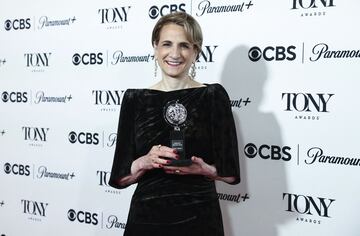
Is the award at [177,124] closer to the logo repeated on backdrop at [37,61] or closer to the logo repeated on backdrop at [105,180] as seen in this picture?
the logo repeated on backdrop at [105,180]

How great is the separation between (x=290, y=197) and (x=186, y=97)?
74cm

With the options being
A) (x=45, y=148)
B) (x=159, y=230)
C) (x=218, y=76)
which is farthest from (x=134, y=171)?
(x=45, y=148)

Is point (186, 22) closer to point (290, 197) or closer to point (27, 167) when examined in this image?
point (290, 197)

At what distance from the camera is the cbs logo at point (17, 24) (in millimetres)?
2391

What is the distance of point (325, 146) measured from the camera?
64.7 inches

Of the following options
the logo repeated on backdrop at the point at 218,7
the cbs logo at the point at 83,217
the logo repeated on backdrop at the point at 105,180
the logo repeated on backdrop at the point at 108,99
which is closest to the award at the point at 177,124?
the logo repeated on backdrop at the point at 218,7

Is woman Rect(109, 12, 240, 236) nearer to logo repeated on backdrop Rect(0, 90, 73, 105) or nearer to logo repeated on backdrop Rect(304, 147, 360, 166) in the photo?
logo repeated on backdrop Rect(304, 147, 360, 166)

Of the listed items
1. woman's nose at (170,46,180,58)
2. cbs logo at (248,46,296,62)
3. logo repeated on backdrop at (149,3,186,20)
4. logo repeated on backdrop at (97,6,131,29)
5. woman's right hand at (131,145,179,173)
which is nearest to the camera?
woman's right hand at (131,145,179,173)

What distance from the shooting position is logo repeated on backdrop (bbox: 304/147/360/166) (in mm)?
1595

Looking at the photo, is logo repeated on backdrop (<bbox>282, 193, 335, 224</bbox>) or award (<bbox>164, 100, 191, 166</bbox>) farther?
logo repeated on backdrop (<bbox>282, 193, 335, 224</bbox>)

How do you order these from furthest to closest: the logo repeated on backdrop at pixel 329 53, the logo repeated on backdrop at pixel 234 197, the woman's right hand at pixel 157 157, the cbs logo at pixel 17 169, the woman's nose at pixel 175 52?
the cbs logo at pixel 17 169, the logo repeated on backdrop at pixel 234 197, the logo repeated on backdrop at pixel 329 53, the woman's nose at pixel 175 52, the woman's right hand at pixel 157 157

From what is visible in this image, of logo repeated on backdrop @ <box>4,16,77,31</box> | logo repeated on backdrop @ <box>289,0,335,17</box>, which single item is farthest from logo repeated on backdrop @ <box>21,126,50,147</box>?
logo repeated on backdrop @ <box>289,0,335,17</box>

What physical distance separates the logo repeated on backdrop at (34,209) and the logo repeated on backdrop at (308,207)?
52.2 inches

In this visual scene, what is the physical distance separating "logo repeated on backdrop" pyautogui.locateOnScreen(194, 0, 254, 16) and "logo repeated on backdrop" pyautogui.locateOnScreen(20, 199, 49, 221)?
4.34 feet
